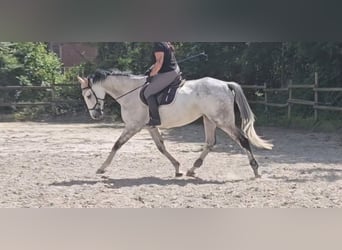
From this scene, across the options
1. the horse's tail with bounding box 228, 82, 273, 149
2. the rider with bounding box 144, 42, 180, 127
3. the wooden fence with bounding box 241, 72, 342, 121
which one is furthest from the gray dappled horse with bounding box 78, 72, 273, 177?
the wooden fence with bounding box 241, 72, 342, 121

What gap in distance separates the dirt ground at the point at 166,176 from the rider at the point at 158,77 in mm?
842

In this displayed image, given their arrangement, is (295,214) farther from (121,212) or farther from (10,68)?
(10,68)

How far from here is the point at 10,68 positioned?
72.4ft

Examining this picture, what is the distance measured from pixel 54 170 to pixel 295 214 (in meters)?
4.16

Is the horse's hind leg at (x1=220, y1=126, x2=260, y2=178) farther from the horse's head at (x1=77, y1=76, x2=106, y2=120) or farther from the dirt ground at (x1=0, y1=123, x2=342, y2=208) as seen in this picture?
the horse's head at (x1=77, y1=76, x2=106, y2=120)

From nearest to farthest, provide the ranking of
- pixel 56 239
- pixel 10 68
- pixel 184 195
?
pixel 56 239, pixel 184 195, pixel 10 68

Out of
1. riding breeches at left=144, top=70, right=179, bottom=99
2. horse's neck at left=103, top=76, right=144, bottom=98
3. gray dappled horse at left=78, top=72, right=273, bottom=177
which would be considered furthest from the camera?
horse's neck at left=103, top=76, right=144, bottom=98

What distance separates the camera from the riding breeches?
6.56 m

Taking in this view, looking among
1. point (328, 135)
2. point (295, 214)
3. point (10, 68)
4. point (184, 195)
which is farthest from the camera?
point (10, 68)

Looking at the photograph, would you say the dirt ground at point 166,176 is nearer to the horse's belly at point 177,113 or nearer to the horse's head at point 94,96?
the horse's belly at point 177,113

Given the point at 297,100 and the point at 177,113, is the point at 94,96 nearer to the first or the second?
the point at 177,113

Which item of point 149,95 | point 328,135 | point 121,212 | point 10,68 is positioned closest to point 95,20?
point 121,212

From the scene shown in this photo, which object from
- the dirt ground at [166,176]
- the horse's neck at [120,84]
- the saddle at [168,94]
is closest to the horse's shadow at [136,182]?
the dirt ground at [166,176]

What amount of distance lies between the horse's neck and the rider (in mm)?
356
